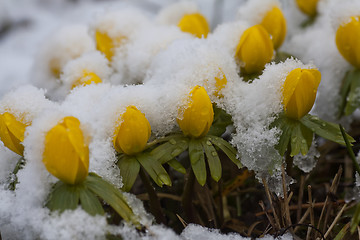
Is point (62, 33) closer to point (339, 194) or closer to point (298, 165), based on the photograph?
point (298, 165)

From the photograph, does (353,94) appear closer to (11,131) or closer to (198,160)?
(198,160)

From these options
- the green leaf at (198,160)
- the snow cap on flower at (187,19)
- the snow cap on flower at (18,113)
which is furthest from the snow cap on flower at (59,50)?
the green leaf at (198,160)

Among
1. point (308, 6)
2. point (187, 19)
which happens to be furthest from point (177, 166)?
point (308, 6)

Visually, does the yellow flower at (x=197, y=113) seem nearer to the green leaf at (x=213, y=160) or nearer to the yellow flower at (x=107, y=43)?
the green leaf at (x=213, y=160)

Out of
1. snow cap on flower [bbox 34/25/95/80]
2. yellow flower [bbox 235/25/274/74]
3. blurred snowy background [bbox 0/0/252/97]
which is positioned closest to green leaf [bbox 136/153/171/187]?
yellow flower [bbox 235/25/274/74]

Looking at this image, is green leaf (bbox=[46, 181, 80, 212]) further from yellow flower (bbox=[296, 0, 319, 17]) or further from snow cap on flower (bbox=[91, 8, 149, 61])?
yellow flower (bbox=[296, 0, 319, 17])

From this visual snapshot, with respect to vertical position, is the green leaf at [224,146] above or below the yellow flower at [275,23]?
below

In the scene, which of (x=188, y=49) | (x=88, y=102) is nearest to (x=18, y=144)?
(x=88, y=102)
